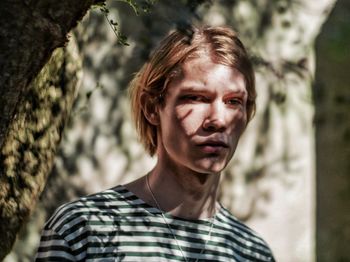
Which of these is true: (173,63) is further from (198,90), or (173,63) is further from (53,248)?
(53,248)

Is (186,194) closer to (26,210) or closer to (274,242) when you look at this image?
(26,210)

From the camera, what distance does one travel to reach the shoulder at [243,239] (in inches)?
185

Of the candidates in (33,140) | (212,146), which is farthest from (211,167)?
(33,140)

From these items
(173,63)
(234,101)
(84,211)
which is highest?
(173,63)

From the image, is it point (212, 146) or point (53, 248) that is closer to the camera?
point (53, 248)

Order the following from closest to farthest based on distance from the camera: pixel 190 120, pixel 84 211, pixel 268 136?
pixel 84 211
pixel 190 120
pixel 268 136

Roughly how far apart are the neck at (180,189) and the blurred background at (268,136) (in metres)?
2.22

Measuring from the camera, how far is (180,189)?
4.56m

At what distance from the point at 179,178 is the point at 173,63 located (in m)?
0.41

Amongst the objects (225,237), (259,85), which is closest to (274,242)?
(259,85)

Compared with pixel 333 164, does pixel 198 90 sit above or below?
below

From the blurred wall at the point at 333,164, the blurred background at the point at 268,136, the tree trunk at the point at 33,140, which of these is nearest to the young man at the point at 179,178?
the tree trunk at the point at 33,140

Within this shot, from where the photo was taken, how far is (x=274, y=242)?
7.99 meters

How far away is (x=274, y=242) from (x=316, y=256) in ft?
1.28
